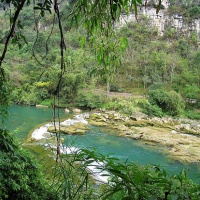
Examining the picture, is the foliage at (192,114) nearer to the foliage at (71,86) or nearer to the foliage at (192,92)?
the foliage at (192,92)

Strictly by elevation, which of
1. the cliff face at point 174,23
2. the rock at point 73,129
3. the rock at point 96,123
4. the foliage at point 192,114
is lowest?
the foliage at point 192,114

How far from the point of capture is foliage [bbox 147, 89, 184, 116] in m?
13.8

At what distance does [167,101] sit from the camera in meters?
13.9

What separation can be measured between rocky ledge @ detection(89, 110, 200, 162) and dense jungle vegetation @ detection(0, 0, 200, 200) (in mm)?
1201

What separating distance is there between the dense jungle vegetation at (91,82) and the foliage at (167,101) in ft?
0.19

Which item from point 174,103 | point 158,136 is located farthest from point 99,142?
point 174,103

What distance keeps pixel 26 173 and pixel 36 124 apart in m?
8.58

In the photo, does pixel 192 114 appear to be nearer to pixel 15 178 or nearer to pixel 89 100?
pixel 89 100

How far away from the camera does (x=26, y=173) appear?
195 cm

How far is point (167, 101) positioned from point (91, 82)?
5.29 metres

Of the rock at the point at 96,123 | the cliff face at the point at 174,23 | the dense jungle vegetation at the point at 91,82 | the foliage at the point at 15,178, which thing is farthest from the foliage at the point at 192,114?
the cliff face at the point at 174,23

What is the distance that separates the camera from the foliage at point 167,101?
45.4 ft

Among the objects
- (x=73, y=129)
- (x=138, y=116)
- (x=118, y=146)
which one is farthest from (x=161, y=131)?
(x=73, y=129)

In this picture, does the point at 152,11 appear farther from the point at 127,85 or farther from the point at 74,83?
the point at 74,83
